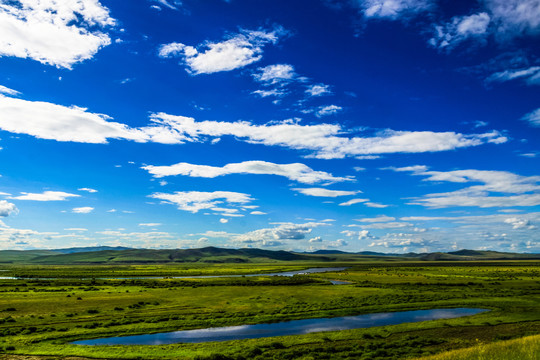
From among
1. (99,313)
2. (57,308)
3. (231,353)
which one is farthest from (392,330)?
(57,308)

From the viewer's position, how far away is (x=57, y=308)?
49875 mm

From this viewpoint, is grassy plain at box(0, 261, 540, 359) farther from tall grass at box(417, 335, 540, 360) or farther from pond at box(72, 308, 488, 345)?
tall grass at box(417, 335, 540, 360)

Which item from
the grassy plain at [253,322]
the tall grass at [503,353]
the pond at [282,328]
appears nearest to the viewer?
the tall grass at [503,353]

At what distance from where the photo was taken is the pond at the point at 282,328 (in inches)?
1325

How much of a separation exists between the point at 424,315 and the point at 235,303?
27.3 m

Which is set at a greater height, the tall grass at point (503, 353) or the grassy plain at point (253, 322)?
the tall grass at point (503, 353)

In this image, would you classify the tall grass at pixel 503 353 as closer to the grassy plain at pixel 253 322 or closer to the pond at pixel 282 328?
the grassy plain at pixel 253 322

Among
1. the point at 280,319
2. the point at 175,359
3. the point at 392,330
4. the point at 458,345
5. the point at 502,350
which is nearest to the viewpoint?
the point at 502,350

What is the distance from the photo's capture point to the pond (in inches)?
1325

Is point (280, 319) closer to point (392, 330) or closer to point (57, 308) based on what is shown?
point (392, 330)

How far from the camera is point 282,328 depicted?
38375mm

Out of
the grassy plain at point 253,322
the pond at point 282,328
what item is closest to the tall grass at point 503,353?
the grassy plain at point 253,322

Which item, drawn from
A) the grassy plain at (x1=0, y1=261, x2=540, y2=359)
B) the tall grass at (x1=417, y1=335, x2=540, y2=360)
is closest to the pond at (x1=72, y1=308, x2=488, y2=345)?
the grassy plain at (x1=0, y1=261, x2=540, y2=359)

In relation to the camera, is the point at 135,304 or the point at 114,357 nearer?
the point at 114,357
